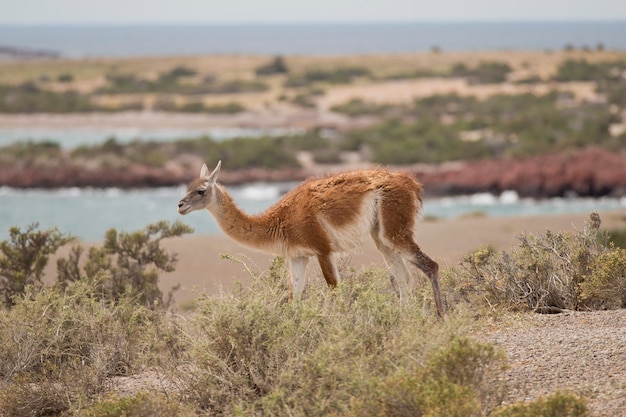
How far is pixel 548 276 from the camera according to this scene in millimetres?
10000

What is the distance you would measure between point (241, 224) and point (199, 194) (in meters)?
0.50

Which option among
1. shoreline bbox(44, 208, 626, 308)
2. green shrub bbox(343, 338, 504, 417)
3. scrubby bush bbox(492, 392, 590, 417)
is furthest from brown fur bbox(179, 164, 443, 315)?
shoreline bbox(44, 208, 626, 308)

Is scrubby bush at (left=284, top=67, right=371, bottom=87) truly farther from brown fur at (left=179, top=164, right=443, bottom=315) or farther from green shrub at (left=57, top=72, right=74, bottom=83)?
brown fur at (left=179, top=164, right=443, bottom=315)

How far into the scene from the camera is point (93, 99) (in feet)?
203

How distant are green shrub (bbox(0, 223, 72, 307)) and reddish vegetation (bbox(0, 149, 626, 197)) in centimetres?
2109

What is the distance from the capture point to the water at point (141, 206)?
28281mm

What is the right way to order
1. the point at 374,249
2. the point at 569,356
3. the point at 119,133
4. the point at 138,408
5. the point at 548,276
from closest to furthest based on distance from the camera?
1. the point at 138,408
2. the point at 569,356
3. the point at 548,276
4. the point at 374,249
5. the point at 119,133

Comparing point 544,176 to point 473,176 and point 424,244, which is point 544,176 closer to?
point 473,176

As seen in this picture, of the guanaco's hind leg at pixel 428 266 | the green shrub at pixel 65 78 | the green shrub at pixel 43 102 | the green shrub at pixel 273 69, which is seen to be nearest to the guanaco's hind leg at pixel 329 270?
the guanaco's hind leg at pixel 428 266

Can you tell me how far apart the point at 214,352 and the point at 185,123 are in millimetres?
46210

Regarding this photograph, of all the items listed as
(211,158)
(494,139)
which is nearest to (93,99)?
(211,158)

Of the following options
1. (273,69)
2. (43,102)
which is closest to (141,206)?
(43,102)

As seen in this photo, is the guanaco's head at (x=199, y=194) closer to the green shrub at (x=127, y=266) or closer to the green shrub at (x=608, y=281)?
the green shrub at (x=127, y=266)

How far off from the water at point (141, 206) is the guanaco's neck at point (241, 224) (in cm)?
1681
